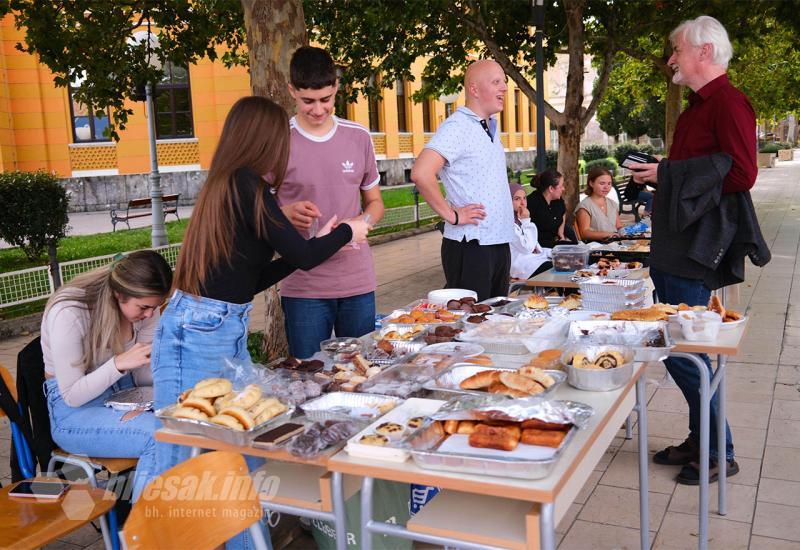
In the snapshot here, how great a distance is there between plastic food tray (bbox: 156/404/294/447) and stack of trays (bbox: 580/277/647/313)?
1779 millimetres

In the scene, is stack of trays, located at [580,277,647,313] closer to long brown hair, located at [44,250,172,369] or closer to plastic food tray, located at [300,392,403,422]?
plastic food tray, located at [300,392,403,422]

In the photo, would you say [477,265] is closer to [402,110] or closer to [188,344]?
[188,344]

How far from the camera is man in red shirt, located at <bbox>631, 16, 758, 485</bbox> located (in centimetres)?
346

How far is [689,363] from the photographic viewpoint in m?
3.79

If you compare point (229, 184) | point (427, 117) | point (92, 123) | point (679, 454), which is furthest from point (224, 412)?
point (427, 117)

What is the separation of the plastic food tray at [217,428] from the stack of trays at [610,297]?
1779 mm

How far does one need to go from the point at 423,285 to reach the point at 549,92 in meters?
35.2

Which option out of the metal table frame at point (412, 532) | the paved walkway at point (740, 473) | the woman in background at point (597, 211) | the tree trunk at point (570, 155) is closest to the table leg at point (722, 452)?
the paved walkway at point (740, 473)

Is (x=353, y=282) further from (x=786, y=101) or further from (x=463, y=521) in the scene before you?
(x=786, y=101)

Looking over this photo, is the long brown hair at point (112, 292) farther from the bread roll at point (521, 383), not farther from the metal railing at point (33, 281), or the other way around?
the metal railing at point (33, 281)

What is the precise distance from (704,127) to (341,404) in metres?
2.31

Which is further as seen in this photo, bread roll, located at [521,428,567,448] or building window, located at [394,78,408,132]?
building window, located at [394,78,408,132]

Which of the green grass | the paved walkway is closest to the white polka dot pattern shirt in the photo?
the paved walkway

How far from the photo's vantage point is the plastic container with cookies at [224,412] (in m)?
2.18
